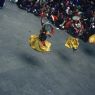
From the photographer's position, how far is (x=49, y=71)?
10.9m

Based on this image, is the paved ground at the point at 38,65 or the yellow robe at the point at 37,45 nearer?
the paved ground at the point at 38,65

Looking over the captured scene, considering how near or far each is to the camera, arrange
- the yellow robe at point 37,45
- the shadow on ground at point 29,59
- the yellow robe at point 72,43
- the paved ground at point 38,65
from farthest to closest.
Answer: the yellow robe at point 72,43, the yellow robe at point 37,45, the shadow on ground at point 29,59, the paved ground at point 38,65

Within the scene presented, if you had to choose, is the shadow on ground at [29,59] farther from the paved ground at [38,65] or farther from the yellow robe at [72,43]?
the yellow robe at [72,43]

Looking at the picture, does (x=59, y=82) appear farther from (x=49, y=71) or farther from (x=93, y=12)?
(x=93, y=12)

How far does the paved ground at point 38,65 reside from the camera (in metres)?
9.70

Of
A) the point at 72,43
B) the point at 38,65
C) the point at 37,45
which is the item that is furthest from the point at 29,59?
the point at 72,43

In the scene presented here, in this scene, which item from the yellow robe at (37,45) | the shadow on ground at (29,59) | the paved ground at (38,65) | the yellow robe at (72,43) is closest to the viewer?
the paved ground at (38,65)

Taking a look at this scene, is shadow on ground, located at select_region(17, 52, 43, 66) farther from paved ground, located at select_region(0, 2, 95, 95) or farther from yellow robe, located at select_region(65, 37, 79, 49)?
yellow robe, located at select_region(65, 37, 79, 49)

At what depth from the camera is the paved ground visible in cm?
970

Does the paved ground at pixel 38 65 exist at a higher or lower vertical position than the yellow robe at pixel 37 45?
lower

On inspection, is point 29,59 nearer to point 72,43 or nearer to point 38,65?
point 38,65

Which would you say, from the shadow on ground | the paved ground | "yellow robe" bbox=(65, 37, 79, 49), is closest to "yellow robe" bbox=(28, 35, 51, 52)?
the paved ground

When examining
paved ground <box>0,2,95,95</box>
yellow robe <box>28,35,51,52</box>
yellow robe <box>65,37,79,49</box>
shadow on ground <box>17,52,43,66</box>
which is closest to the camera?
paved ground <box>0,2,95,95</box>

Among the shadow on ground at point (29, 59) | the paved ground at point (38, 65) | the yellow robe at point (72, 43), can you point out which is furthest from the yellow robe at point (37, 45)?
the yellow robe at point (72, 43)
